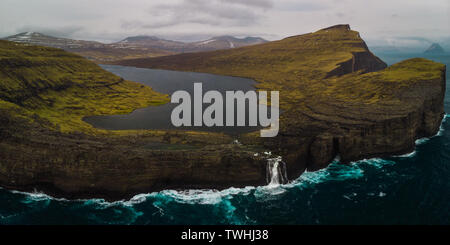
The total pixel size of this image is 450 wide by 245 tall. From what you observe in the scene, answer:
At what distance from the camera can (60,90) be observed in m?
142

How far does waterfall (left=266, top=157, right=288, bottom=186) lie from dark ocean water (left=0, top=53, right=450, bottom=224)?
135 centimetres

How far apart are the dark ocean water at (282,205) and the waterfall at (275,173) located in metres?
1.35

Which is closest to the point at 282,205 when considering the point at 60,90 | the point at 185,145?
the point at 185,145

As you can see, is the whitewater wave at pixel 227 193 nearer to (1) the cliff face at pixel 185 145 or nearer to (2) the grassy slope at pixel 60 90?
(1) the cliff face at pixel 185 145

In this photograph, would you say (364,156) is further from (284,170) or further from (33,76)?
(33,76)

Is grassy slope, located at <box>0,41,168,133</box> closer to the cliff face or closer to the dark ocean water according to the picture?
the cliff face

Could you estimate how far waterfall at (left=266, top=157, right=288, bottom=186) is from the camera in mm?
67312

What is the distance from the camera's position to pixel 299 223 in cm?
5266

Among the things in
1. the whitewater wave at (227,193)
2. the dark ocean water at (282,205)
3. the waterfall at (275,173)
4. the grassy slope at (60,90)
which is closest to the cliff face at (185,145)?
the grassy slope at (60,90)

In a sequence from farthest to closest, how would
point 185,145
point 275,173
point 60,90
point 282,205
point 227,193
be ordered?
point 60,90 → point 185,145 → point 275,173 → point 227,193 → point 282,205

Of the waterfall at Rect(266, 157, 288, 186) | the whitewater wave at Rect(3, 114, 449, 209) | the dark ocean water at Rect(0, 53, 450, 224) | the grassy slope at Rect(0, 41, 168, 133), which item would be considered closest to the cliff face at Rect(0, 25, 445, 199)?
the grassy slope at Rect(0, 41, 168, 133)

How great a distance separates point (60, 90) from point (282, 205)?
133674 mm

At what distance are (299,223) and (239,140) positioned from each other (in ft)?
122

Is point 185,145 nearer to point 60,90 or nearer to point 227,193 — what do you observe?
point 227,193
